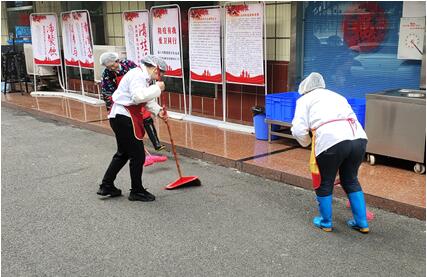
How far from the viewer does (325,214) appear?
420cm

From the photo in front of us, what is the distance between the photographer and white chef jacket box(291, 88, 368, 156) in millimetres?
3965

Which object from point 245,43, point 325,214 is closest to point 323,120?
point 325,214

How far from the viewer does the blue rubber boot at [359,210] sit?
13.5ft

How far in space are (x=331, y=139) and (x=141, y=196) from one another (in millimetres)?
2251

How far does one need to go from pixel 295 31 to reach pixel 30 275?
18.1 ft

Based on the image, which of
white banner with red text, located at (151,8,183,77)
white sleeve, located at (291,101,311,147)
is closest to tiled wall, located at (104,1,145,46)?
white banner with red text, located at (151,8,183,77)

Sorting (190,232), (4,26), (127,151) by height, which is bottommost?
(190,232)

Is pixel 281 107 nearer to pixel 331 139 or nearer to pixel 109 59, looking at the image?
pixel 109 59

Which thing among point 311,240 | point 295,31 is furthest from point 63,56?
point 311,240

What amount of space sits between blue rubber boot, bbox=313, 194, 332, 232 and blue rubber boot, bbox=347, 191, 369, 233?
0.66ft

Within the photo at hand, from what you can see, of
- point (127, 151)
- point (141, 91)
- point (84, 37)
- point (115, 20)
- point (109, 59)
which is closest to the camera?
point (141, 91)

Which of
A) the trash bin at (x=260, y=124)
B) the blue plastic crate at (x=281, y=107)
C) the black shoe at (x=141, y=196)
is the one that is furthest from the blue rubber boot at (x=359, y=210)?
the trash bin at (x=260, y=124)

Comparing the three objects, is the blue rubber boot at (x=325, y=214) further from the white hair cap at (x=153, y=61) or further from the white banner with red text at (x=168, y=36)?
the white banner with red text at (x=168, y=36)

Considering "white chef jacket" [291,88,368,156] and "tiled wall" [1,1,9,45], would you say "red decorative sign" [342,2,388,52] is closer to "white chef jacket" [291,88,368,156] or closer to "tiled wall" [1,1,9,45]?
"white chef jacket" [291,88,368,156]
